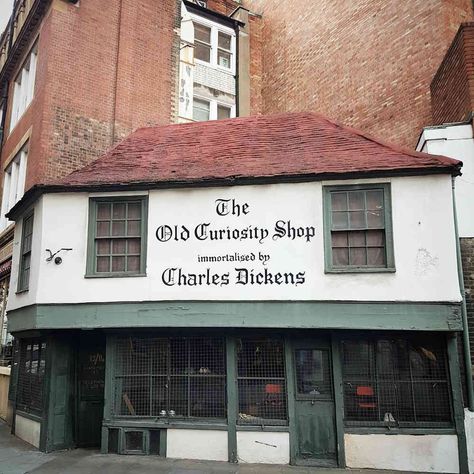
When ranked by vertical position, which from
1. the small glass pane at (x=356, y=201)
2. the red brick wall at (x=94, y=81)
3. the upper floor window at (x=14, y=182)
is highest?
the red brick wall at (x=94, y=81)

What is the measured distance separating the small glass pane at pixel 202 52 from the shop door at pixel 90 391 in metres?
12.2

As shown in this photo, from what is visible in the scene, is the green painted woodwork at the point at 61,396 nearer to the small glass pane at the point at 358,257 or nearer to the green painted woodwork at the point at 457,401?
the small glass pane at the point at 358,257

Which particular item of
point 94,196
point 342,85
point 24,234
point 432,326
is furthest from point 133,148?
point 342,85

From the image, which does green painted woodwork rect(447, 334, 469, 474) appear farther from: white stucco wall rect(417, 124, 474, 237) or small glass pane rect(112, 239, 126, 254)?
small glass pane rect(112, 239, 126, 254)

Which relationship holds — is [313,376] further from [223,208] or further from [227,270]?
[223,208]

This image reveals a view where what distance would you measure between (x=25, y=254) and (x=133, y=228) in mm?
2743

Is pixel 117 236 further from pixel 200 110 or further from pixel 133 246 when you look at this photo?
pixel 200 110

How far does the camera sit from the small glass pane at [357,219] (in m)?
9.18

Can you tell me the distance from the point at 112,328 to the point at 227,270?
245 centimetres

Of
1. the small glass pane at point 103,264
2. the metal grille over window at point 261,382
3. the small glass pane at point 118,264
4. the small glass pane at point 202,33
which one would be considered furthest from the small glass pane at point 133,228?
the small glass pane at point 202,33

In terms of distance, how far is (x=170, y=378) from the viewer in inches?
383

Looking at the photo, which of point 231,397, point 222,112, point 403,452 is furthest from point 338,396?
point 222,112

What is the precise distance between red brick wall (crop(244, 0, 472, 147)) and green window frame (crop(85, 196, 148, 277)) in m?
8.91

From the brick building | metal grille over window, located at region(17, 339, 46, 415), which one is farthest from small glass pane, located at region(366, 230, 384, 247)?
the brick building
